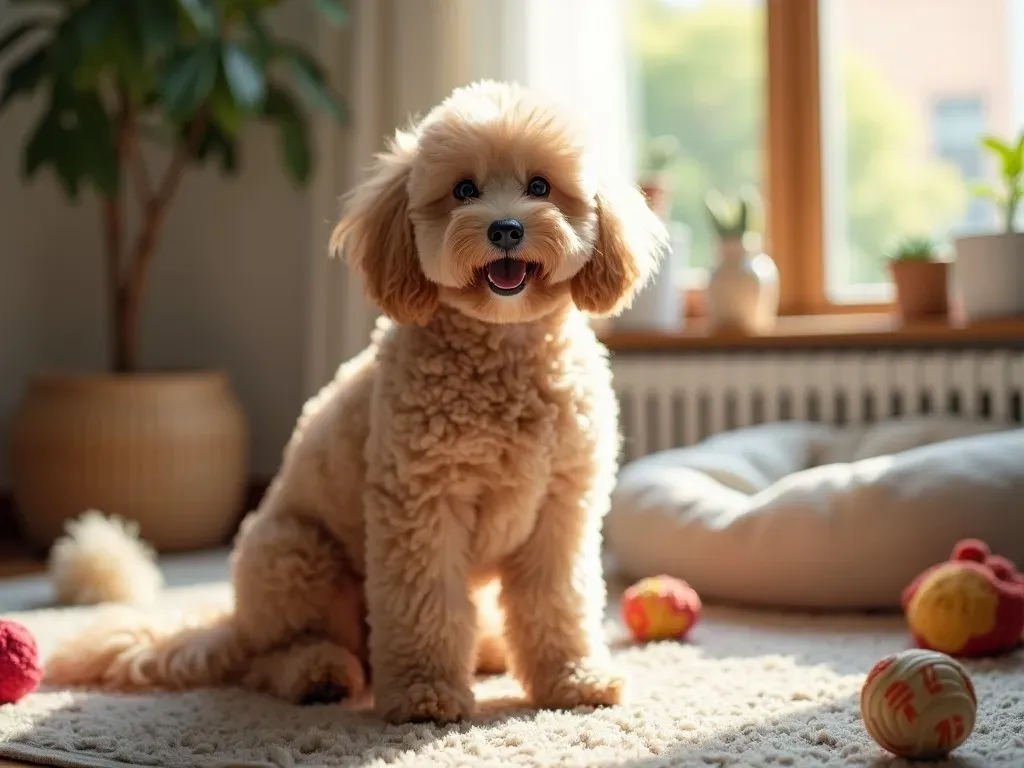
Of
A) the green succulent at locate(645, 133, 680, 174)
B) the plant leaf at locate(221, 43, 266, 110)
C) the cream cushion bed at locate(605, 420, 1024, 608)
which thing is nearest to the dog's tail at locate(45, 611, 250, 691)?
the cream cushion bed at locate(605, 420, 1024, 608)

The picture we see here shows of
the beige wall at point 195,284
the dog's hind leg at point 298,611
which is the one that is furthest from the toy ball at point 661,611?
the beige wall at point 195,284

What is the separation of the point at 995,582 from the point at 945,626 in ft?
0.35

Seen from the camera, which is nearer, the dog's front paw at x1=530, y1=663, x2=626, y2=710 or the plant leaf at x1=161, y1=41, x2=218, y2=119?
the dog's front paw at x1=530, y1=663, x2=626, y2=710

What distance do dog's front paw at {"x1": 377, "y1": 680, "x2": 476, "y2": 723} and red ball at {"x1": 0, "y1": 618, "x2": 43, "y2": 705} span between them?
56 cm

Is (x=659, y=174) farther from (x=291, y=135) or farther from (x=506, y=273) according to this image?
(x=506, y=273)

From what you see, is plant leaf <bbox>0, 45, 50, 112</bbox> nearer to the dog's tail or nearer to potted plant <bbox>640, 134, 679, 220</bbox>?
potted plant <bbox>640, 134, 679, 220</bbox>

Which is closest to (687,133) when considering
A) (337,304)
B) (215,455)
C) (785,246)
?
(785,246)

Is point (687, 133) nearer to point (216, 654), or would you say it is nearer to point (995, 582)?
point (995, 582)

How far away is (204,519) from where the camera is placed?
333 centimetres

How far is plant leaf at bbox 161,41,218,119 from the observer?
2895 mm

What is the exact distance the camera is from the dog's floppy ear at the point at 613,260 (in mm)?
1623

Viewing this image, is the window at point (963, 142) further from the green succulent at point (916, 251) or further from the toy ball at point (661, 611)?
the toy ball at point (661, 611)

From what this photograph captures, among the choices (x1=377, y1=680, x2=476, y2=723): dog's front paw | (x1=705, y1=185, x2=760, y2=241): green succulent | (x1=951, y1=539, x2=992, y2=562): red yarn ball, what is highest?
(x1=705, y1=185, x2=760, y2=241): green succulent

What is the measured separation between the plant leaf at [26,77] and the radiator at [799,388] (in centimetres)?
173
